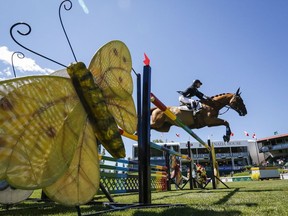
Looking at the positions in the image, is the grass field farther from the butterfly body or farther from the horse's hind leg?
the horse's hind leg

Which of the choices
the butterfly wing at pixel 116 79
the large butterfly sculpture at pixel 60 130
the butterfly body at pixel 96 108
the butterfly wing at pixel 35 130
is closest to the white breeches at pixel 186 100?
the butterfly wing at pixel 116 79

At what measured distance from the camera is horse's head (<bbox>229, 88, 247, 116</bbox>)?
845 cm

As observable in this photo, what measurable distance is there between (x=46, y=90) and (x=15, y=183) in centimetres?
49

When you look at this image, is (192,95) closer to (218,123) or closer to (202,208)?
(218,123)

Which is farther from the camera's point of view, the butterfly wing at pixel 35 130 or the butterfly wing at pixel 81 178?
the butterfly wing at pixel 81 178

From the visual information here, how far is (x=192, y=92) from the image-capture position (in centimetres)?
832

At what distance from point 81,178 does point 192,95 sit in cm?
722

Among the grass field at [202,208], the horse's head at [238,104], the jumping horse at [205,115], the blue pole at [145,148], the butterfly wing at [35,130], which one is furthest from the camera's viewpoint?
the horse's head at [238,104]

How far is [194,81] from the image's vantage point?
843cm

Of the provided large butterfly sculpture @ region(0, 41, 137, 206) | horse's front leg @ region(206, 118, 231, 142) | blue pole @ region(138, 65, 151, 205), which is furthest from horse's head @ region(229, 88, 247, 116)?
large butterfly sculpture @ region(0, 41, 137, 206)

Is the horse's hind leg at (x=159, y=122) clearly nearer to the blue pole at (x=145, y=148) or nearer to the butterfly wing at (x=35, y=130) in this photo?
the blue pole at (x=145, y=148)

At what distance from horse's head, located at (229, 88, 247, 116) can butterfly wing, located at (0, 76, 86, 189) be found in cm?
779

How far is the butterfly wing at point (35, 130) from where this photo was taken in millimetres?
1066

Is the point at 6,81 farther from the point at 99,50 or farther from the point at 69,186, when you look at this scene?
the point at 99,50
